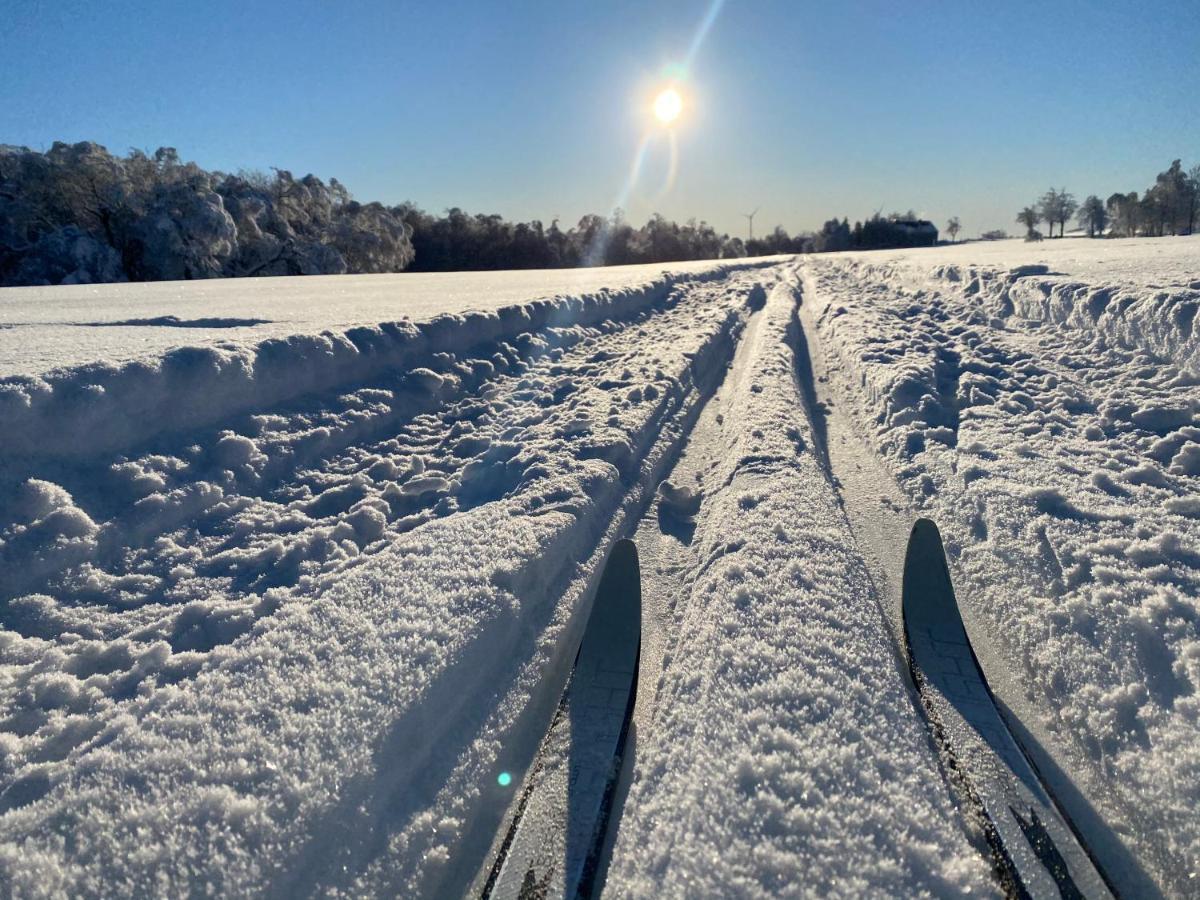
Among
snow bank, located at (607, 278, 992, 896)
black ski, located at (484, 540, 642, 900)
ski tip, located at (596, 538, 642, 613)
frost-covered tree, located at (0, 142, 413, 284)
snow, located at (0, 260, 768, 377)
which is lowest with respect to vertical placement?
black ski, located at (484, 540, 642, 900)

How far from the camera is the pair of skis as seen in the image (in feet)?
5.47

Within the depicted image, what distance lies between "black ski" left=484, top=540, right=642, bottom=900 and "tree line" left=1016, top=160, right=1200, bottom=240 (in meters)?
58.6

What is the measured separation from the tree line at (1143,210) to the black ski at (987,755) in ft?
188

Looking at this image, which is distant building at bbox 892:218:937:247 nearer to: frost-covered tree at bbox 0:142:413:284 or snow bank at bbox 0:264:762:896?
frost-covered tree at bbox 0:142:413:284

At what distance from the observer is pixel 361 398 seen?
16.3 ft

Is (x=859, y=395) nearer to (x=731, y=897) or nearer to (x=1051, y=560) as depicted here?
(x=1051, y=560)

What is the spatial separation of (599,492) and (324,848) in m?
2.46

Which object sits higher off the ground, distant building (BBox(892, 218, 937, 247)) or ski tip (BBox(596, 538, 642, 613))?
distant building (BBox(892, 218, 937, 247))

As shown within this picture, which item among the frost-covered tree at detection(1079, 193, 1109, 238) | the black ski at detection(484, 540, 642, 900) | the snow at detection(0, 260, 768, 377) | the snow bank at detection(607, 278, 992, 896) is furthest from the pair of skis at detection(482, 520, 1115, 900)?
the frost-covered tree at detection(1079, 193, 1109, 238)

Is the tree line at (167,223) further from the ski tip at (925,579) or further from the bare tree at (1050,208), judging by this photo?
the bare tree at (1050,208)

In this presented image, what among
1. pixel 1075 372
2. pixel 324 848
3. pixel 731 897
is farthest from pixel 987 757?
pixel 1075 372

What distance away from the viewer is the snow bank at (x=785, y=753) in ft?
5.03

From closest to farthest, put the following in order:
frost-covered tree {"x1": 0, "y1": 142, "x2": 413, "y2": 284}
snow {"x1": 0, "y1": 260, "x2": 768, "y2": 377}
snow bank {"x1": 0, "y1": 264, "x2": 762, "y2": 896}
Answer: snow bank {"x1": 0, "y1": 264, "x2": 762, "y2": 896}, snow {"x1": 0, "y1": 260, "x2": 768, "y2": 377}, frost-covered tree {"x1": 0, "y1": 142, "x2": 413, "y2": 284}

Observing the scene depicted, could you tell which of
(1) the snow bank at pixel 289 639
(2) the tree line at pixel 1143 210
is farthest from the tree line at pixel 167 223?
(2) the tree line at pixel 1143 210
